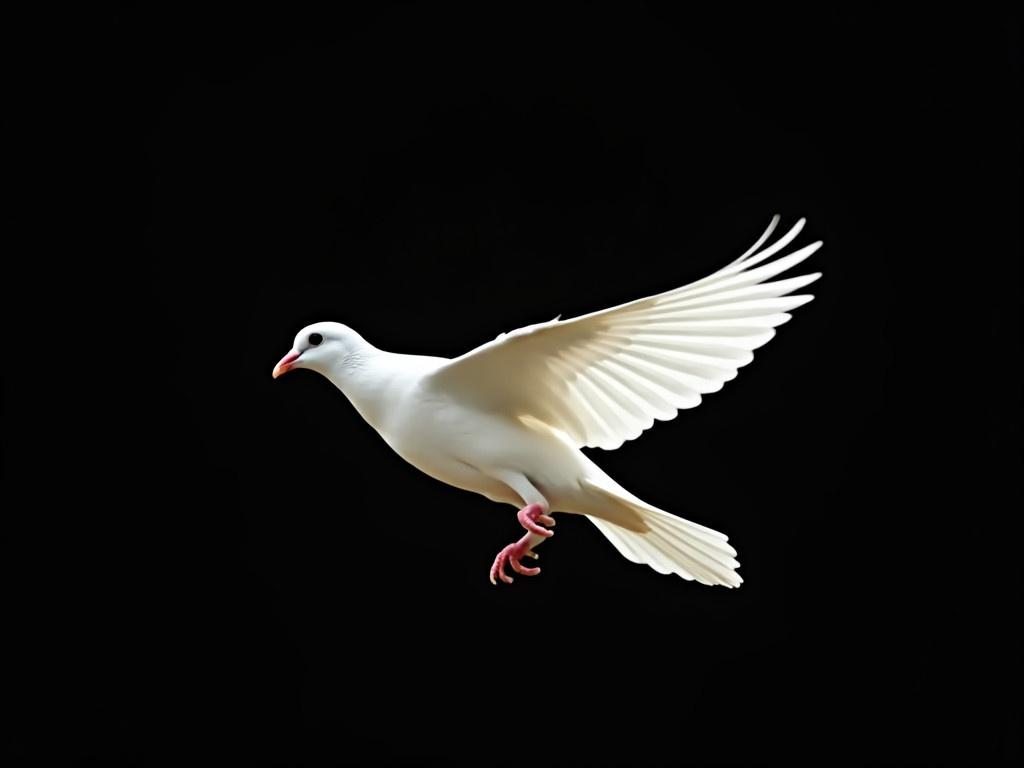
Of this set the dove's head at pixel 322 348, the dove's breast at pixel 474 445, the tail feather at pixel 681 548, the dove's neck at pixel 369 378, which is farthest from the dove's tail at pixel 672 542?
the dove's head at pixel 322 348

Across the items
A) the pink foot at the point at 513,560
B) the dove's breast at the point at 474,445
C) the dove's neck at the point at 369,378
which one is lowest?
the pink foot at the point at 513,560

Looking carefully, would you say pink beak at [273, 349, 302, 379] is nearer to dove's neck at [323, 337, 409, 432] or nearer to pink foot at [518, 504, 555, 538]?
dove's neck at [323, 337, 409, 432]

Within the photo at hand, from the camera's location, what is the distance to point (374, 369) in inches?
166

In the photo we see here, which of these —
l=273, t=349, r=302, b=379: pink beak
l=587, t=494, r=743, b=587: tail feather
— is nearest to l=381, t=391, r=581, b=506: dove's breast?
l=587, t=494, r=743, b=587: tail feather

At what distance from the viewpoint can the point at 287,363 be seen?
169 inches

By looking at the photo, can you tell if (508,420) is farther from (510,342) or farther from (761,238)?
(761,238)

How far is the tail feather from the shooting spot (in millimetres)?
4125

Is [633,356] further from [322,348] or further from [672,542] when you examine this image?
[322,348]

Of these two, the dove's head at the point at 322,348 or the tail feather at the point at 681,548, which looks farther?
the dove's head at the point at 322,348

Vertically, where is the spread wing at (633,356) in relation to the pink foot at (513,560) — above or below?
above

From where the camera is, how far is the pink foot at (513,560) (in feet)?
13.9

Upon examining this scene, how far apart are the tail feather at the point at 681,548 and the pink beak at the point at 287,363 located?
3.50ft

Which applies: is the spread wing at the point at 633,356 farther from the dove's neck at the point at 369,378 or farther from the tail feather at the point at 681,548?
the tail feather at the point at 681,548

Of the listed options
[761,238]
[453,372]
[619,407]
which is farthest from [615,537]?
[761,238]
